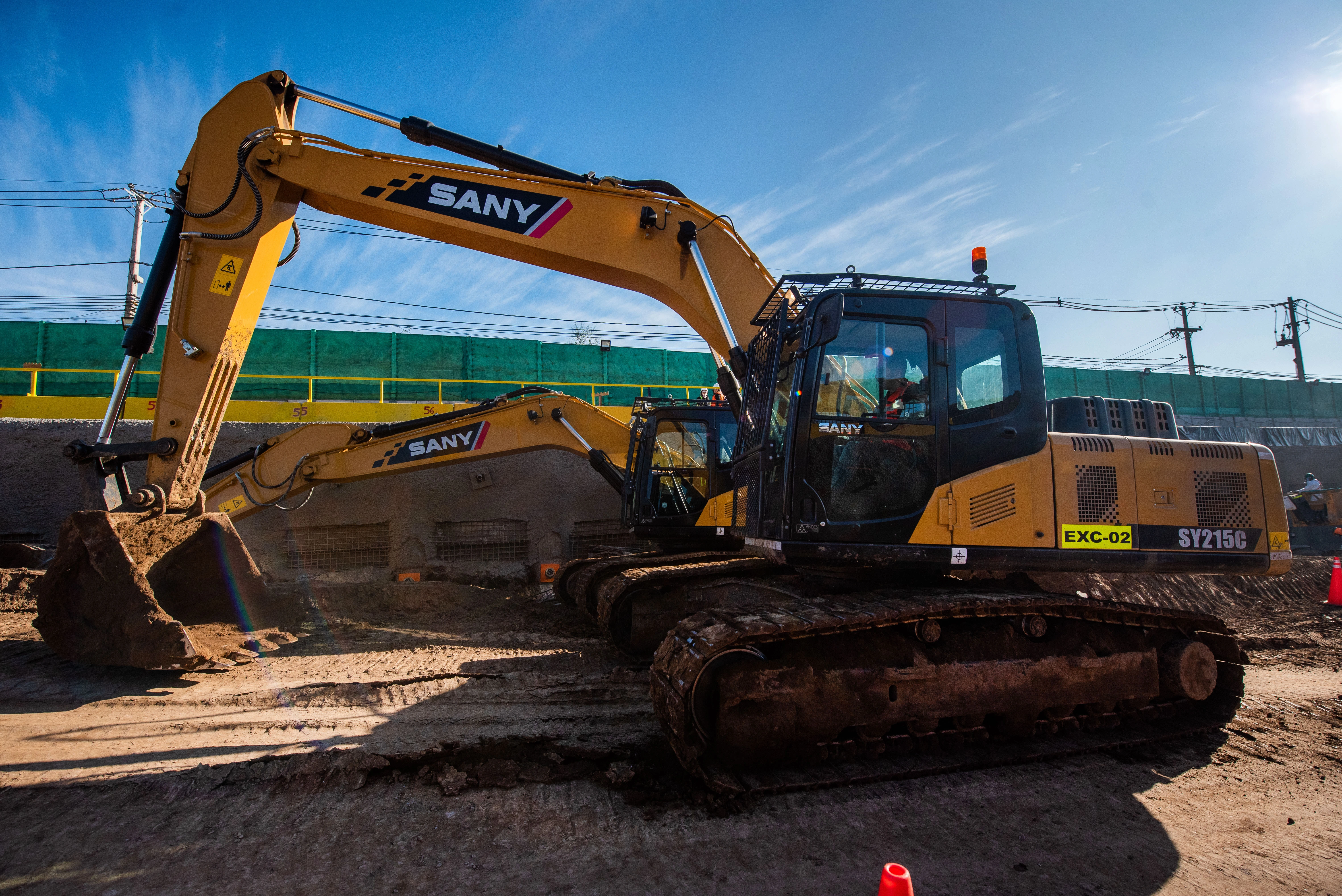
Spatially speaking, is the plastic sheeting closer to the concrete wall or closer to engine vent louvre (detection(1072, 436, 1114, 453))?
the concrete wall

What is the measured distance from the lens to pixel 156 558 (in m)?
4.70

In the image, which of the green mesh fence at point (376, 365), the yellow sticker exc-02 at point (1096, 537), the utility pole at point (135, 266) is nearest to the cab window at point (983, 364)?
the yellow sticker exc-02 at point (1096, 537)

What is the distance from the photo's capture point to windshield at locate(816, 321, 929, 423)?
3.85m

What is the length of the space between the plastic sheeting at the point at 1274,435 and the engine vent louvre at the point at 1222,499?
2165cm

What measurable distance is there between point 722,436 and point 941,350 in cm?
383

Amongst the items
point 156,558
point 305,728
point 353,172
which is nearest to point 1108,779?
point 305,728

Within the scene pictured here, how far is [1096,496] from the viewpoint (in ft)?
12.8

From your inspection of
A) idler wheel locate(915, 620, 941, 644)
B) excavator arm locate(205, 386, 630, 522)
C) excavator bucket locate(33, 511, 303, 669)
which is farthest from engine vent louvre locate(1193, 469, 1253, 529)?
excavator bucket locate(33, 511, 303, 669)

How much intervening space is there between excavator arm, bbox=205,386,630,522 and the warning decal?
10.3 ft

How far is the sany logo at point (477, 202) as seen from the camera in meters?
5.48

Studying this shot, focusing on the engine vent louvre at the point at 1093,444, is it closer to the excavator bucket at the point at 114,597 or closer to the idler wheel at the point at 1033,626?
the idler wheel at the point at 1033,626

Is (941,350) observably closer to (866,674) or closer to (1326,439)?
(866,674)

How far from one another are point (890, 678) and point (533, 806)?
1.84m

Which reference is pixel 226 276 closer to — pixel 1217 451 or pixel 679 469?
pixel 679 469
